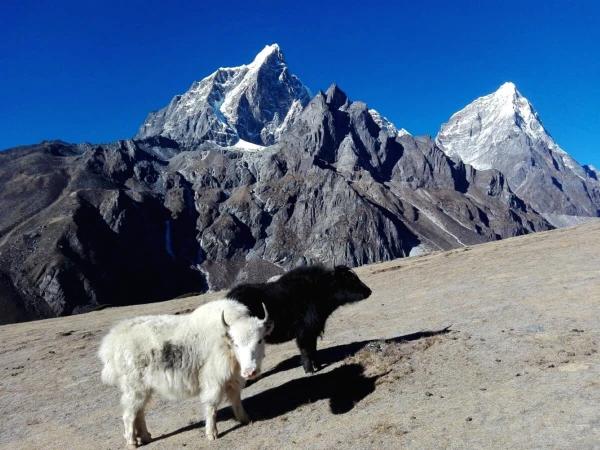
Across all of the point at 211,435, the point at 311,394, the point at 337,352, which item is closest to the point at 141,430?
the point at 211,435

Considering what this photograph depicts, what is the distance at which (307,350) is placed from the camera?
12203 mm

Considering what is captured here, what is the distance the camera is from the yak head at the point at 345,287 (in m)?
14.2

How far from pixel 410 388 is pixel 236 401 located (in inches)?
130

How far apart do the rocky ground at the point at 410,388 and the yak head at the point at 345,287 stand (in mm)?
1293

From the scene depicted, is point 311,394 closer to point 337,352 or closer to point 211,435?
point 211,435

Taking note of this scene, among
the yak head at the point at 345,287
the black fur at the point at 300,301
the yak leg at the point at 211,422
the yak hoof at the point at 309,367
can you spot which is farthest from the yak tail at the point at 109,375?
the yak head at the point at 345,287

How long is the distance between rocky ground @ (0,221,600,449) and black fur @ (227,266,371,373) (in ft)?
2.95

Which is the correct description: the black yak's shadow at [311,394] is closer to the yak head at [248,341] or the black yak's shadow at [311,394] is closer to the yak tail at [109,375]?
the yak tail at [109,375]

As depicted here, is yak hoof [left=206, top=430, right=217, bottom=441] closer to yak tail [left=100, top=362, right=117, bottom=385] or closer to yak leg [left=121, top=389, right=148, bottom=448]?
yak leg [left=121, top=389, right=148, bottom=448]

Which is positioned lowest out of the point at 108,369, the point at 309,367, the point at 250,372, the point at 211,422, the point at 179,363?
the point at 211,422

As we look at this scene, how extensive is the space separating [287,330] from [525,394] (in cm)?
549

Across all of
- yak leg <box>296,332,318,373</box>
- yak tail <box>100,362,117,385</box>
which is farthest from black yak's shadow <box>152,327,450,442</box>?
yak tail <box>100,362,117,385</box>

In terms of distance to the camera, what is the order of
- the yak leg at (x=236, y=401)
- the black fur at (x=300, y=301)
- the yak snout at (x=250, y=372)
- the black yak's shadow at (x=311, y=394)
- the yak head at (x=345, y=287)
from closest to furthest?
the yak snout at (x=250, y=372)
the yak leg at (x=236, y=401)
the black yak's shadow at (x=311, y=394)
the black fur at (x=300, y=301)
the yak head at (x=345, y=287)

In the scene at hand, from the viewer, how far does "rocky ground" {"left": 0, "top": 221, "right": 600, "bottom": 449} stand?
25.1 feet
